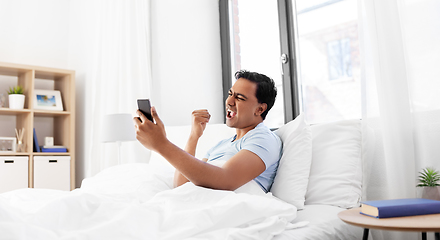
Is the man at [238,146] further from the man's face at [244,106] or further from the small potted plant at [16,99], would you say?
the small potted plant at [16,99]

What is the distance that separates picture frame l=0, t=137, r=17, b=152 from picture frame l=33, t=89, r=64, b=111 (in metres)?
0.32

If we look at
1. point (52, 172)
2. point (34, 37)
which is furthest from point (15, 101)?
point (34, 37)

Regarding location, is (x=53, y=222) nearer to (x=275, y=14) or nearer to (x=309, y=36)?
(x=309, y=36)

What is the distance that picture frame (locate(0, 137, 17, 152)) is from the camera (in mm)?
2904

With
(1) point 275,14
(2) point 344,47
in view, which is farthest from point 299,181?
(1) point 275,14

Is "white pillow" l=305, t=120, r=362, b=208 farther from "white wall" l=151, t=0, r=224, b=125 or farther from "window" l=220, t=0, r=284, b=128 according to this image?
"white wall" l=151, t=0, r=224, b=125

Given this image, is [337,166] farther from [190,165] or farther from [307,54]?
[307,54]

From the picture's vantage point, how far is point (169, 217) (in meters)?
1.04

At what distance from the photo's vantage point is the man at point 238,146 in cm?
122

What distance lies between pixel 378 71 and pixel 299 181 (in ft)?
1.77

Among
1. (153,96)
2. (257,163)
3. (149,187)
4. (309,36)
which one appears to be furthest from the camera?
(153,96)

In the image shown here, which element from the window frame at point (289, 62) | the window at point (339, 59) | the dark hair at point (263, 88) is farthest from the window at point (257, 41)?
the dark hair at point (263, 88)

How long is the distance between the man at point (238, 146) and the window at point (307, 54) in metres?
0.78

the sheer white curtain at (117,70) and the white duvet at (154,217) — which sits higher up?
the sheer white curtain at (117,70)
